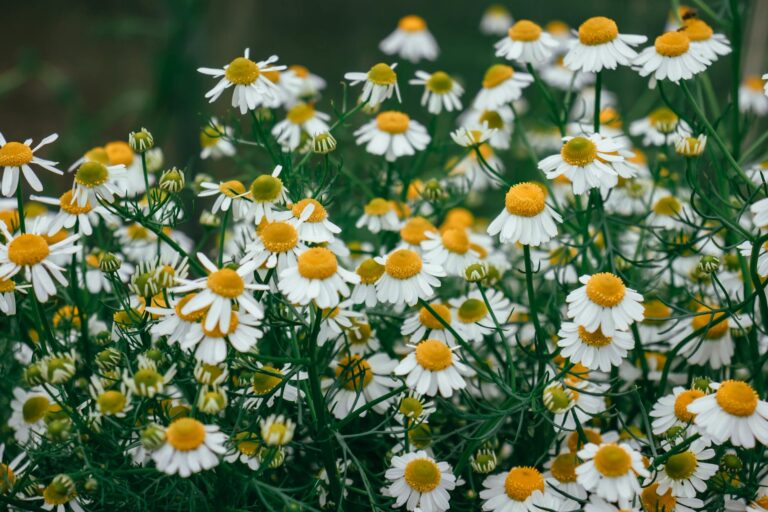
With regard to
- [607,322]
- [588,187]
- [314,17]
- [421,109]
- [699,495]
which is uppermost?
[314,17]

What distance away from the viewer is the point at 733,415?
100cm

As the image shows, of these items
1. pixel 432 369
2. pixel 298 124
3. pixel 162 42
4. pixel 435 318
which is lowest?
pixel 432 369

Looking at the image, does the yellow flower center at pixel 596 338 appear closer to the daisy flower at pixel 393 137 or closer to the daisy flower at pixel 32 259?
the daisy flower at pixel 393 137

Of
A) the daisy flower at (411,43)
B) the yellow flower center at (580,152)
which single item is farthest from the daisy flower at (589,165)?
the daisy flower at (411,43)

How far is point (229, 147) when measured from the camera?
1520 mm

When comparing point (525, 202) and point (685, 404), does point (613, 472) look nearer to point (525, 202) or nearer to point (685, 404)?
point (685, 404)

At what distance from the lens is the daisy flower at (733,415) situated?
38.7 inches

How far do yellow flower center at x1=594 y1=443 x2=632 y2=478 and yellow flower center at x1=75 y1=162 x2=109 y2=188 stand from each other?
704 millimetres

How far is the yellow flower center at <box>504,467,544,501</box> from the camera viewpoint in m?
1.08

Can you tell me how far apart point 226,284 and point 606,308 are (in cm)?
46

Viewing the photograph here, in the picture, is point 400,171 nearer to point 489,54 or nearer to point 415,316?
point 415,316

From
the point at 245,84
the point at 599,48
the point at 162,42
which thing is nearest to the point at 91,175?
the point at 245,84

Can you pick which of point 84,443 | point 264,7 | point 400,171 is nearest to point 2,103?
point 264,7

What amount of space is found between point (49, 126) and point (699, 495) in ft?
9.62
